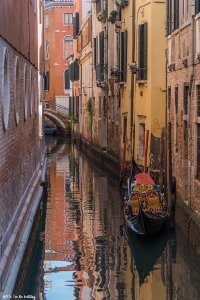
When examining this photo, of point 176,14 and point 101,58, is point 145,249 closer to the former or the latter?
point 176,14

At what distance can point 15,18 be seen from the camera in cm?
1109

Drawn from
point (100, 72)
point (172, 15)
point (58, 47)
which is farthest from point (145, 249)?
point (58, 47)

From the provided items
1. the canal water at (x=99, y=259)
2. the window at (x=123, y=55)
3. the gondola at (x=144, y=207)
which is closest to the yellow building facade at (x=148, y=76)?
the window at (x=123, y=55)

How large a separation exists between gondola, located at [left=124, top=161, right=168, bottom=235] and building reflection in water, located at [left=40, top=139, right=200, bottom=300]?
0.26 metres

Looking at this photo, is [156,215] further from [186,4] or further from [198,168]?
[186,4]

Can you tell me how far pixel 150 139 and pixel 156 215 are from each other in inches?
196

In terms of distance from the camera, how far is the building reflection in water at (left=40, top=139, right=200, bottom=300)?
9227mm

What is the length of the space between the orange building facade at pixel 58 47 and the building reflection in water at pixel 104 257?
115ft

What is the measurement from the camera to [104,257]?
11.2 meters

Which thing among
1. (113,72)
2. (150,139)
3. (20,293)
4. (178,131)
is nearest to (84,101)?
(113,72)

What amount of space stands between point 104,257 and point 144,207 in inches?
85.3

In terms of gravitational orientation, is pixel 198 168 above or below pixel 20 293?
above

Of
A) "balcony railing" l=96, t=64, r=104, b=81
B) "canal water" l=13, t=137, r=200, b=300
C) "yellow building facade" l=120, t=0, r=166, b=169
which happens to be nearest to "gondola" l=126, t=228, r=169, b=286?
"canal water" l=13, t=137, r=200, b=300

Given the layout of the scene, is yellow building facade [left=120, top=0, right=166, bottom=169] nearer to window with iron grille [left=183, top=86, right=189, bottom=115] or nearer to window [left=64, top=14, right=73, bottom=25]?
window with iron grille [left=183, top=86, right=189, bottom=115]
